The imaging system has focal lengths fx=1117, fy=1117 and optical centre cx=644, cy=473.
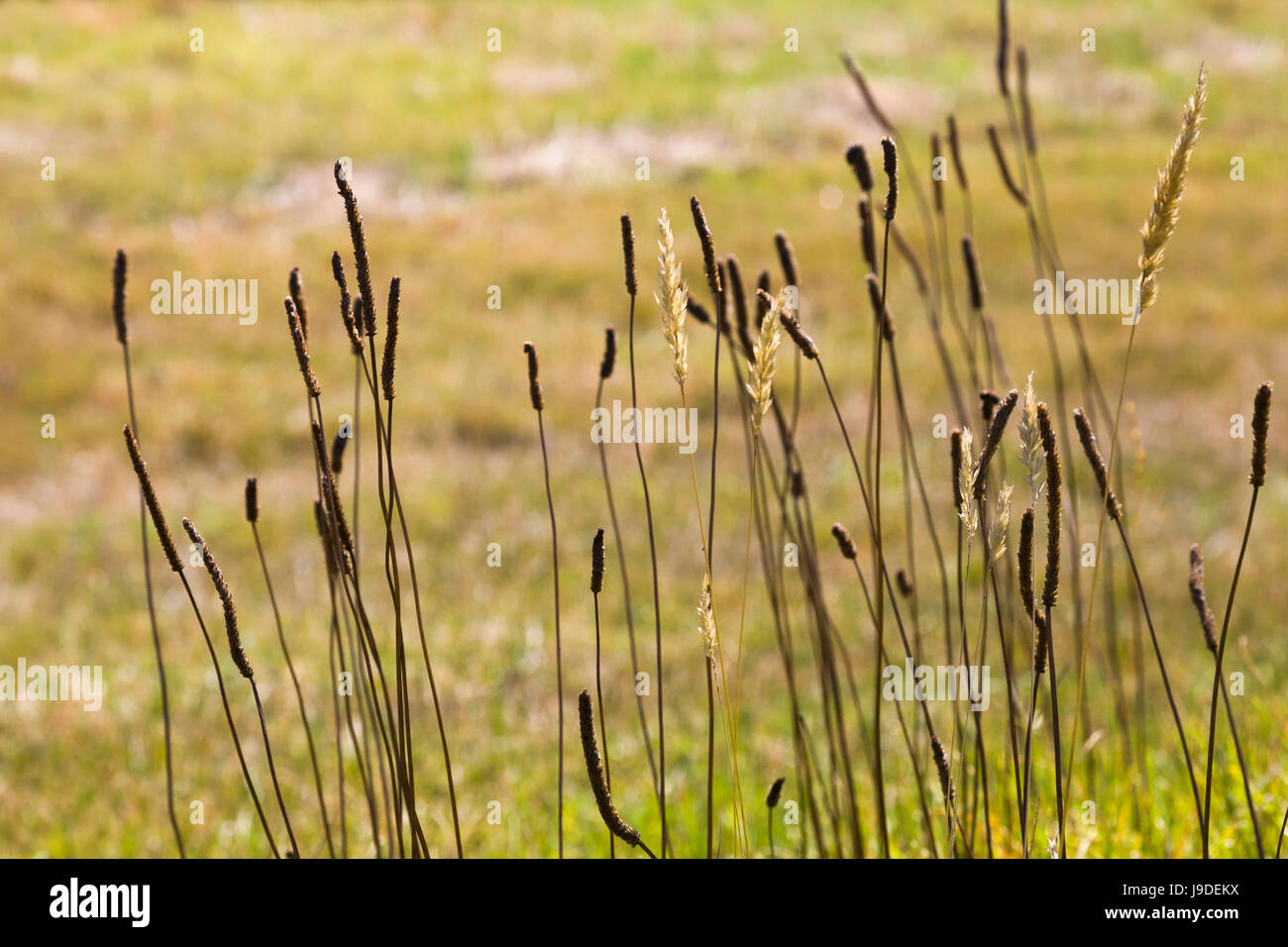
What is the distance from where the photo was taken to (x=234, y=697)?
22.1 feet

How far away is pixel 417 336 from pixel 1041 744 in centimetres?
1278

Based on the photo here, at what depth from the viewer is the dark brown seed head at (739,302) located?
2258 millimetres

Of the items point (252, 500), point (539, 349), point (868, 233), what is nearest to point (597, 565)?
point (252, 500)

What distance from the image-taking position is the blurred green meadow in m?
5.39

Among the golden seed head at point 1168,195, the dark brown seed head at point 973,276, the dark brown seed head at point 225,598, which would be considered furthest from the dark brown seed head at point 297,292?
the dark brown seed head at point 973,276

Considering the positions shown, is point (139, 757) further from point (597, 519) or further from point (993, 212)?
point (993, 212)

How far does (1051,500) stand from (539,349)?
519 inches

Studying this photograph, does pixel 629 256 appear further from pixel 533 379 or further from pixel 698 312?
pixel 698 312

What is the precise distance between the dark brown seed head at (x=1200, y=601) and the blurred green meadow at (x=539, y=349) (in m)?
0.67

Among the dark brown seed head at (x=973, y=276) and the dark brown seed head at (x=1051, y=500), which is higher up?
the dark brown seed head at (x=973, y=276)

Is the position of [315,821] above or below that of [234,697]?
below

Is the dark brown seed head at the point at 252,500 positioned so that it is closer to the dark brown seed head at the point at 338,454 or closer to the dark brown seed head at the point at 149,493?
the dark brown seed head at the point at 338,454

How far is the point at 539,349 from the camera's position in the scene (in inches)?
570
